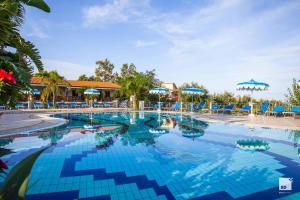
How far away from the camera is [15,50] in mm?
3412

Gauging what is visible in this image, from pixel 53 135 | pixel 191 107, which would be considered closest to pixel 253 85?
pixel 191 107

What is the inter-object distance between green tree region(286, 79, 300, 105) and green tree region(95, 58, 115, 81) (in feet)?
110

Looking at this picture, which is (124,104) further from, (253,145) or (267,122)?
(253,145)

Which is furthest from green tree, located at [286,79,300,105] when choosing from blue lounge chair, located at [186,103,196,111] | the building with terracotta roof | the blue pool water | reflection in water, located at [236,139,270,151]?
the building with terracotta roof

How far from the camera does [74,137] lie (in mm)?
9320

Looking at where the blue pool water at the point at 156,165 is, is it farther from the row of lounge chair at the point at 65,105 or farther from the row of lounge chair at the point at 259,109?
the row of lounge chair at the point at 65,105

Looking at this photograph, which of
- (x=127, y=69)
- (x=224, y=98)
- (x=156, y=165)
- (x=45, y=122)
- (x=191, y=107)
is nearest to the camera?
(x=156, y=165)

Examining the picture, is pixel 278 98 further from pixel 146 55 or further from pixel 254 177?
pixel 254 177

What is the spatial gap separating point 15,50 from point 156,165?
416 cm

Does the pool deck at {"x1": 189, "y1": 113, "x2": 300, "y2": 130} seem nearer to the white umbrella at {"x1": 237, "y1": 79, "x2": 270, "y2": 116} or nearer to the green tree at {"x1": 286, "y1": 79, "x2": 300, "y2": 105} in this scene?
the white umbrella at {"x1": 237, "y1": 79, "x2": 270, "y2": 116}

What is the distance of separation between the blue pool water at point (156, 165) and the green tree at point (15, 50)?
0.80 meters

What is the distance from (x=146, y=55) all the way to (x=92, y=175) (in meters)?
23.2

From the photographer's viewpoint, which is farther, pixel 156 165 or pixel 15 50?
pixel 156 165

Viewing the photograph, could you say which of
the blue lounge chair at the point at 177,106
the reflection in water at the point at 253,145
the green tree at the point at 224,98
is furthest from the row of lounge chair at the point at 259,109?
the reflection in water at the point at 253,145
